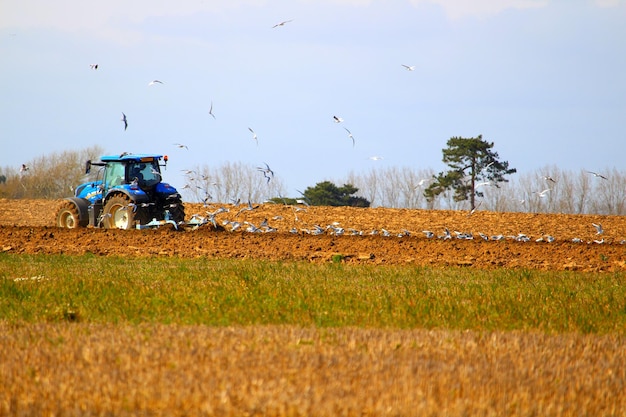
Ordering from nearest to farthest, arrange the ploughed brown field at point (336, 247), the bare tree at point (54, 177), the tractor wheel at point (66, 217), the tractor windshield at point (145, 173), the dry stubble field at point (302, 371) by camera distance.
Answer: the dry stubble field at point (302, 371) < the ploughed brown field at point (336, 247) < the tractor windshield at point (145, 173) < the tractor wheel at point (66, 217) < the bare tree at point (54, 177)

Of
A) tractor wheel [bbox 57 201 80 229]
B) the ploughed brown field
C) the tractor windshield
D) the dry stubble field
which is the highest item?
the tractor windshield

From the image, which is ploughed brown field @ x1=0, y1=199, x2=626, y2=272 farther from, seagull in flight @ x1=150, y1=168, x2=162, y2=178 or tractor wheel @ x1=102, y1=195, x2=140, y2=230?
seagull in flight @ x1=150, y1=168, x2=162, y2=178

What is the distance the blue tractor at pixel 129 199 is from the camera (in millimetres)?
23734

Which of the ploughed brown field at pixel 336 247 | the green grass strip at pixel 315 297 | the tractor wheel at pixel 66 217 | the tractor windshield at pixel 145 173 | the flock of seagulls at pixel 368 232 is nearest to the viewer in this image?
the green grass strip at pixel 315 297

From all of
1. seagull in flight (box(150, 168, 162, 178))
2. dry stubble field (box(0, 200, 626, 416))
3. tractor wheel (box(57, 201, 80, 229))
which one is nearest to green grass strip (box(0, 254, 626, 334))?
dry stubble field (box(0, 200, 626, 416))

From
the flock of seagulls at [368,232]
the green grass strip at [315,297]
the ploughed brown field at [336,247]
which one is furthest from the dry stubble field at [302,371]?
the flock of seagulls at [368,232]

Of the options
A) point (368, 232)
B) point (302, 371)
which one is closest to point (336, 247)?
point (368, 232)

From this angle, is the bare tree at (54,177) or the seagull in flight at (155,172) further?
the bare tree at (54,177)

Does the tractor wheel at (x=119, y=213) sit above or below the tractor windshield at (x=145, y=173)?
below

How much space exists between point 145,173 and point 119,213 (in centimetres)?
145

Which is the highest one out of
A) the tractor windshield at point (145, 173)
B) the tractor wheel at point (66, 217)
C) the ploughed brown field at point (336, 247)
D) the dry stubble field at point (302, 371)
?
the tractor windshield at point (145, 173)

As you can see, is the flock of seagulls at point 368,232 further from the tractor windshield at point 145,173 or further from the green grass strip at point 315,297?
the green grass strip at point 315,297

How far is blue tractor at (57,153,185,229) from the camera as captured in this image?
77.9 feet

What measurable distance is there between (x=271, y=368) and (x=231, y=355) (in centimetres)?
60
